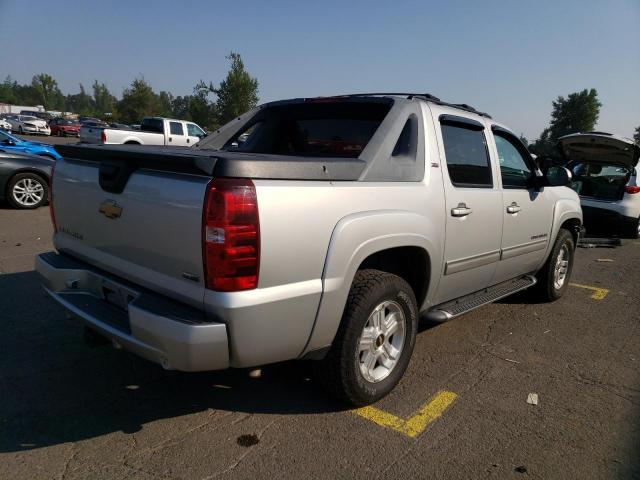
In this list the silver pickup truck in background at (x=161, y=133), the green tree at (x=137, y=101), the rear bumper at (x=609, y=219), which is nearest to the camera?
the rear bumper at (x=609, y=219)

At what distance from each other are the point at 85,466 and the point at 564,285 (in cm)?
504

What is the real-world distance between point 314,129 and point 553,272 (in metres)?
3.05

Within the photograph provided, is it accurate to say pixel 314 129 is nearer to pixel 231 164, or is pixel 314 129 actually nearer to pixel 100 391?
pixel 231 164

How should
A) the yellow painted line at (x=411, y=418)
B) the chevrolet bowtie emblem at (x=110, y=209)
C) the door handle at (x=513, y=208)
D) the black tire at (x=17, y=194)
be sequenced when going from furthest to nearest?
the black tire at (x=17, y=194)
the door handle at (x=513, y=208)
the yellow painted line at (x=411, y=418)
the chevrolet bowtie emblem at (x=110, y=209)

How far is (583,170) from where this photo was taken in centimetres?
1020

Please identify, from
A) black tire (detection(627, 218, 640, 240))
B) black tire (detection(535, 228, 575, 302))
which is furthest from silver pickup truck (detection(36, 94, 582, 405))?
black tire (detection(627, 218, 640, 240))

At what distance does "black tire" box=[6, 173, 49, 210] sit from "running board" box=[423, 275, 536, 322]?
8187 millimetres

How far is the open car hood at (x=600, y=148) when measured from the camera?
309 inches

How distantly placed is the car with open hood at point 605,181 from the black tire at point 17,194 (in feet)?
31.2

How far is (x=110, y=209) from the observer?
260cm

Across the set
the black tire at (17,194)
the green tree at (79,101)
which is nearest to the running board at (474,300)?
the black tire at (17,194)

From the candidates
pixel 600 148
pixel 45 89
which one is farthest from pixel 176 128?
pixel 45 89

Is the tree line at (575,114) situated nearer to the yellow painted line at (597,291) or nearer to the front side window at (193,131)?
the front side window at (193,131)

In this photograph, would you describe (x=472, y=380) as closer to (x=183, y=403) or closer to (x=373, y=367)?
(x=373, y=367)
